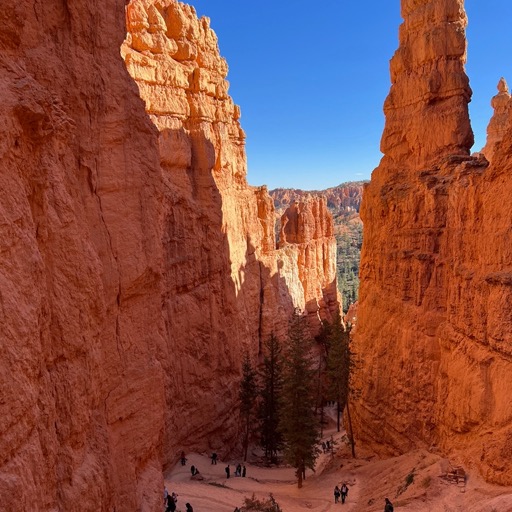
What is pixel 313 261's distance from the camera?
167 ft

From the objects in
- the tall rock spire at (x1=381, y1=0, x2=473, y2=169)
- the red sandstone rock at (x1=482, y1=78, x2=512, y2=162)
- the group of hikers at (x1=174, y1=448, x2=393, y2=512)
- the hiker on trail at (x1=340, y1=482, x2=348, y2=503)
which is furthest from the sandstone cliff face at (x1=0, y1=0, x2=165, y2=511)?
the red sandstone rock at (x1=482, y1=78, x2=512, y2=162)

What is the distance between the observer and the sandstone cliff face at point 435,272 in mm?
15219

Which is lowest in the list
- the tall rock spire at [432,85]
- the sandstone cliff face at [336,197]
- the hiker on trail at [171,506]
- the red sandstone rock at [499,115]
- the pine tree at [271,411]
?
the pine tree at [271,411]

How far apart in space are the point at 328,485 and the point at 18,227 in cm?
2010

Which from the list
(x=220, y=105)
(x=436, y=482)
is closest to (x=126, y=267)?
(x=436, y=482)

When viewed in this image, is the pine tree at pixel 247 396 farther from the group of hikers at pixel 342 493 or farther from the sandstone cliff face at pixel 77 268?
the sandstone cliff face at pixel 77 268

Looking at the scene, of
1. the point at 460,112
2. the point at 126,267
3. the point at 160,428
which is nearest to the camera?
the point at 126,267

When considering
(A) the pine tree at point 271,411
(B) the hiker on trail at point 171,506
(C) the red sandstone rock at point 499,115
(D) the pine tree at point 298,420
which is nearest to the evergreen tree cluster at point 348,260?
(C) the red sandstone rock at point 499,115

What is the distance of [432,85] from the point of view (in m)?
21.3

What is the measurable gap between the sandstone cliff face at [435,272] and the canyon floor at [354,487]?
2.68 ft

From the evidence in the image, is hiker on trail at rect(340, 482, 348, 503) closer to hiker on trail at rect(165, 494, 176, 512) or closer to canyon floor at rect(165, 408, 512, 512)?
canyon floor at rect(165, 408, 512, 512)

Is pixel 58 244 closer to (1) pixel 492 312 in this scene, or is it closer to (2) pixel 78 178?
(2) pixel 78 178

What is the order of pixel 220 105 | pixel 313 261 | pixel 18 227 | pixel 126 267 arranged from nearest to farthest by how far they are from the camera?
pixel 18 227, pixel 126 267, pixel 220 105, pixel 313 261

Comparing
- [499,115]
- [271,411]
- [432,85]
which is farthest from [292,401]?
[499,115]
